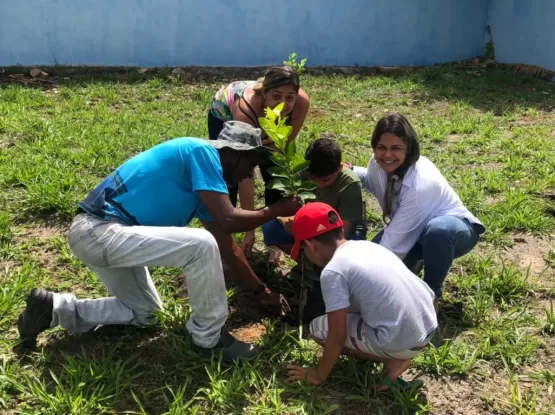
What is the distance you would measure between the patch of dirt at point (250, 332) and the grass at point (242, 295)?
36 millimetres

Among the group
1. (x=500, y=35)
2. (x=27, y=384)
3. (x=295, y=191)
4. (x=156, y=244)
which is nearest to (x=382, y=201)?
(x=295, y=191)

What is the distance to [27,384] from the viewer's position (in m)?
2.50

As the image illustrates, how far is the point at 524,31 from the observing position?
9891mm

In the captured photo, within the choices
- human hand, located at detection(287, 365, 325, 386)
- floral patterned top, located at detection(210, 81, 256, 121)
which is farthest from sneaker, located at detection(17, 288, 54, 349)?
floral patterned top, located at detection(210, 81, 256, 121)

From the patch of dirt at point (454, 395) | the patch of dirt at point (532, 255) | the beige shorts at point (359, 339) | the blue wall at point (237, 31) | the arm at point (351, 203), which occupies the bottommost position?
the patch of dirt at point (454, 395)

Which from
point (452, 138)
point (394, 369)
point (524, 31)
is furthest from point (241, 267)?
point (524, 31)

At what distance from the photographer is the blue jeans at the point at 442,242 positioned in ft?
9.50

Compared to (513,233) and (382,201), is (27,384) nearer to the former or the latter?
(382,201)

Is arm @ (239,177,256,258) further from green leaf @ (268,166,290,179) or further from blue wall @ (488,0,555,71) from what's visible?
blue wall @ (488,0,555,71)

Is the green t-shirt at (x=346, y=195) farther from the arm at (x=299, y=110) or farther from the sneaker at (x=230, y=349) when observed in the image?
the sneaker at (x=230, y=349)

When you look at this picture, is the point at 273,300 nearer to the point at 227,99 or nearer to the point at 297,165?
the point at 297,165

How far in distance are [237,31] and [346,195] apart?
6837 mm

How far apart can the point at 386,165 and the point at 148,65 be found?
22.0 ft

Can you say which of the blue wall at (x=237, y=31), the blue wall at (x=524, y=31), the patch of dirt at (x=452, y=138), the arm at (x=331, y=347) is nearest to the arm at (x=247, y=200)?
the arm at (x=331, y=347)
